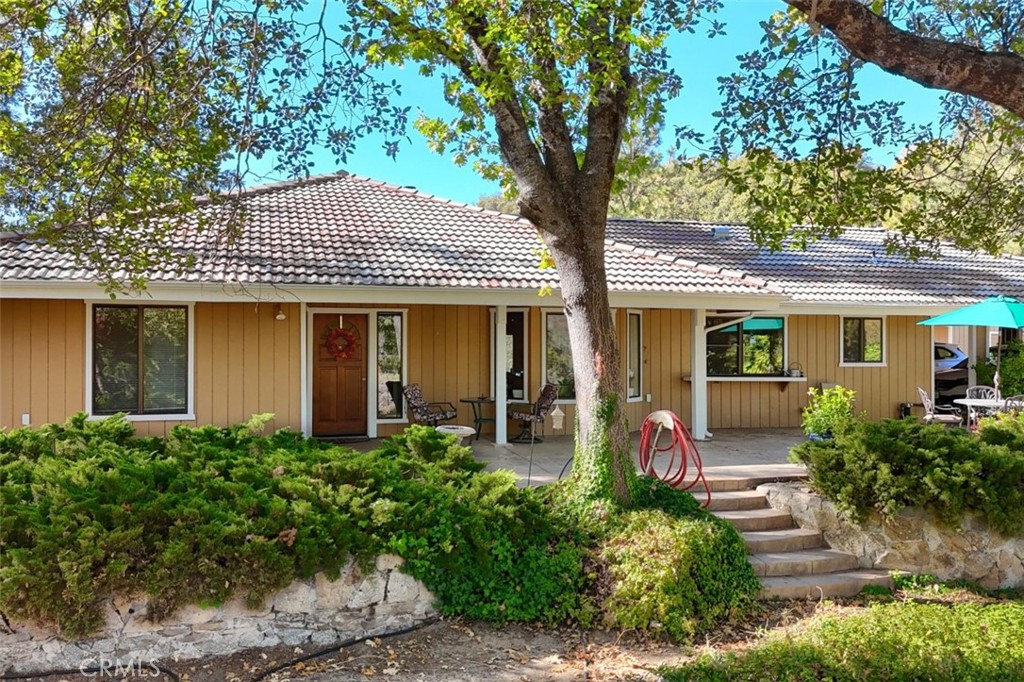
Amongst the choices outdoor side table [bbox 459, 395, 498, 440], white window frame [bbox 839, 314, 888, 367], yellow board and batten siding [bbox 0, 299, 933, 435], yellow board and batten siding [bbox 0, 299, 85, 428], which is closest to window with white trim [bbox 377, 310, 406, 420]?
yellow board and batten siding [bbox 0, 299, 933, 435]

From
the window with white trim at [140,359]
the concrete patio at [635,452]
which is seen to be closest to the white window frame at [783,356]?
the concrete patio at [635,452]

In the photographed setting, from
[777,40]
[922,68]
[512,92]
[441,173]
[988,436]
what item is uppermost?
[441,173]

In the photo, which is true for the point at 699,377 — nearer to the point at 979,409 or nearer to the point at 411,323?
the point at 411,323

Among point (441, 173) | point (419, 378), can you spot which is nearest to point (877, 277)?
point (419, 378)

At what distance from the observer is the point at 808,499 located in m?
7.81

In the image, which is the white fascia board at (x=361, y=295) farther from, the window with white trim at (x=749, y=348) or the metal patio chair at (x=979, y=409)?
the metal patio chair at (x=979, y=409)

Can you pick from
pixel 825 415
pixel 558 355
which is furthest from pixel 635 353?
pixel 825 415

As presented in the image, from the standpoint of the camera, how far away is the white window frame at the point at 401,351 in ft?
38.6

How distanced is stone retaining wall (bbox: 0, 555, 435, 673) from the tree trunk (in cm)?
203

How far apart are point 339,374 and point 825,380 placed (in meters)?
9.46

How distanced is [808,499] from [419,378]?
21.5 ft

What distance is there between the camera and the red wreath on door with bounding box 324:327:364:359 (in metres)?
11.8

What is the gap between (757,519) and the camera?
301 inches

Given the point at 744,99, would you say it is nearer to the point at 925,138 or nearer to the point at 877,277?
the point at 925,138
